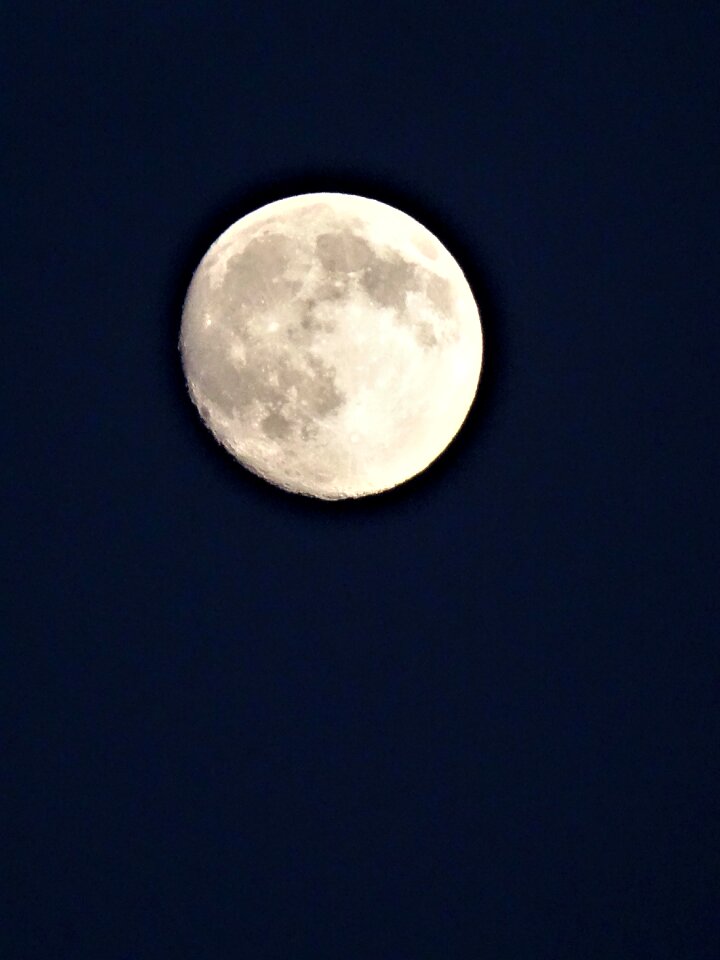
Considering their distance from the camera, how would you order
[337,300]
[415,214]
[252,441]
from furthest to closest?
1. [415,214]
2. [252,441]
3. [337,300]

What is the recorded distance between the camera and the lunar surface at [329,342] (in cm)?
377

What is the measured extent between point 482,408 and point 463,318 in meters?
0.53

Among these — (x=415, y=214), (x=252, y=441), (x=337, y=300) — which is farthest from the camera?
(x=415, y=214)

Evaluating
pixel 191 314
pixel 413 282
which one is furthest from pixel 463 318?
pixel 191 314

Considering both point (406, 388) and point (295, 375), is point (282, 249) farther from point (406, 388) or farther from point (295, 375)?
point (406, 388)

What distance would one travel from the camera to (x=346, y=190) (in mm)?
4305

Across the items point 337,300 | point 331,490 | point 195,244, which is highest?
point 195,244

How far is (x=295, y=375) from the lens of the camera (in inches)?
149

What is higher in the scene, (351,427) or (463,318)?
(463,318)

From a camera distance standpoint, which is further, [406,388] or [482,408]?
[482,408]

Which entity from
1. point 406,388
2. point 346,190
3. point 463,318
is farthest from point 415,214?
point 406,388

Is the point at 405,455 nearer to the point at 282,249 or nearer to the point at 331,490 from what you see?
the point at 331,490

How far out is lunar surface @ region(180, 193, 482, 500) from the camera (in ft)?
12.4

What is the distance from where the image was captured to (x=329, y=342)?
12.3 ft
